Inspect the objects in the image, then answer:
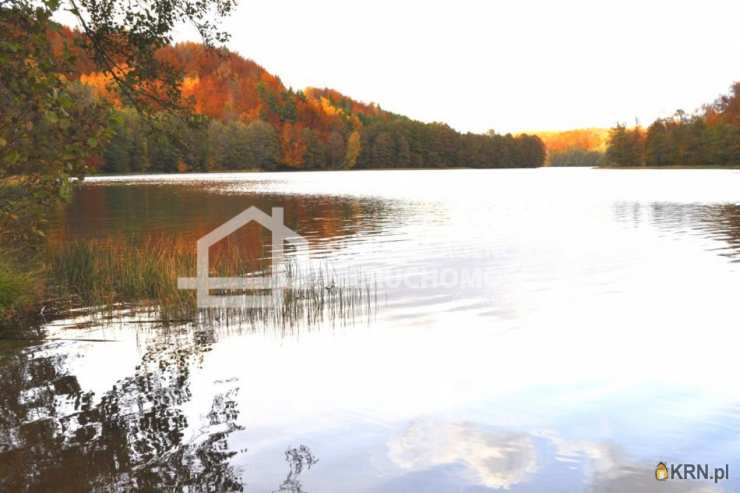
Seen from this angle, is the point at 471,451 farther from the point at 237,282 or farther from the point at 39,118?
the point at 237,282

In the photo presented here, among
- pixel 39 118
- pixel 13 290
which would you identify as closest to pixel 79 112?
pixel 39 118

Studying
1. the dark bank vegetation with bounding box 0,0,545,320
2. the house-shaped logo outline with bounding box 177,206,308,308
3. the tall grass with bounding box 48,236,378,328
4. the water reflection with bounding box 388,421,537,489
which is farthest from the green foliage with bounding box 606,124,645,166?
the water reflection with bounding box 388,421,537,489

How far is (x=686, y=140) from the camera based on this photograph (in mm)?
155750

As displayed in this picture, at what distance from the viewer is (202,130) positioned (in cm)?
1176

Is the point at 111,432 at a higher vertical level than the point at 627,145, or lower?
lower

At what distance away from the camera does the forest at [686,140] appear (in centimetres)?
14212

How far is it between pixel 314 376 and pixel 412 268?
1239 centimetres

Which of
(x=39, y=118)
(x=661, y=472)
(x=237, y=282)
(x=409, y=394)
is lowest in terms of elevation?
(x=661, y=472)

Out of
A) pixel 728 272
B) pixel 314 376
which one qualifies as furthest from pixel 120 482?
pixel 728 272

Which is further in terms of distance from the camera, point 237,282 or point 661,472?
point 237,282

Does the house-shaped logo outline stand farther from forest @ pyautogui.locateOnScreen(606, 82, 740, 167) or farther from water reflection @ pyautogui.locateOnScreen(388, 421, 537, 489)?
forest @ pyautogui.locateOnScreen(606, 82, 740, 167)

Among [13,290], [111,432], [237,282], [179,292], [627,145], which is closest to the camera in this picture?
[111,432]

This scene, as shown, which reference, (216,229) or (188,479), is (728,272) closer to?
(188,479)

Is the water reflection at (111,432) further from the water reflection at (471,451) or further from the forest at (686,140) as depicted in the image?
the forest at (686,140)
